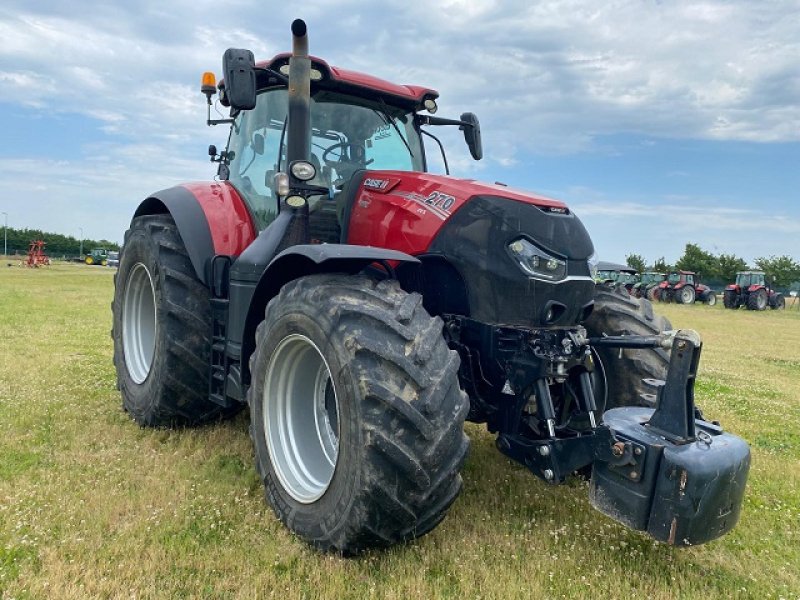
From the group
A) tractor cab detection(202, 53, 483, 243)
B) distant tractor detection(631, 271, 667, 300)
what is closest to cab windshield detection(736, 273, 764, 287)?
distant tractor detection(631, 271, 667, 300)

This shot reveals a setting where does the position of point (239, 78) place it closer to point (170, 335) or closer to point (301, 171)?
point (301, 171)

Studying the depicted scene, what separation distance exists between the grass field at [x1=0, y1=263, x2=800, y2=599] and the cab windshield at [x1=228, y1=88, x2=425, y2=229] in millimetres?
1782

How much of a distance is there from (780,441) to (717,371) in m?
4.70

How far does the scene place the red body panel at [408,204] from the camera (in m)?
3.44

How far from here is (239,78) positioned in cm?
351

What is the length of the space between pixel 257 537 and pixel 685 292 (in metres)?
37.0

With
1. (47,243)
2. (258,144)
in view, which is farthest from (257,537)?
(47,243)

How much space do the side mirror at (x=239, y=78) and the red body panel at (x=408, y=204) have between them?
0.82 m

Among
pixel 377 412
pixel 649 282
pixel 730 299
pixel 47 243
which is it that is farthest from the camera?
pixel 47 243

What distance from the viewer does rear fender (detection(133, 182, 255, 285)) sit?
14.5 feet

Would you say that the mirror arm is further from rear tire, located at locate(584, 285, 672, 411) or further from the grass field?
the grass field

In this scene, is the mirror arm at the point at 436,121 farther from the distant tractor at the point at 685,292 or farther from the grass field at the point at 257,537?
the distant tractor at the point at 685,292

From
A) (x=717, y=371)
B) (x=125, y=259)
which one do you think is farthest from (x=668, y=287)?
(x=125, y=259)

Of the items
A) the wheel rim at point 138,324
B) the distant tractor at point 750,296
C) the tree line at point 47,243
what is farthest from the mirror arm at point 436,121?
the tree line at point 47,243
